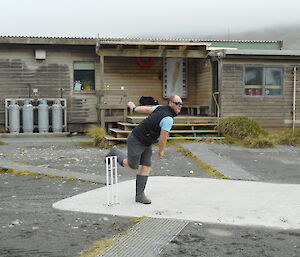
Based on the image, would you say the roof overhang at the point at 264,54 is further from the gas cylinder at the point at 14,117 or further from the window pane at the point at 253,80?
the gas cylinder at the point at 14,117

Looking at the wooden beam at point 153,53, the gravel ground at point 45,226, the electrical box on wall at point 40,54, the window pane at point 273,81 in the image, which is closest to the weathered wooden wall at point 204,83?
the wooden beam at point 153,53

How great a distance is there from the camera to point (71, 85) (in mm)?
19281

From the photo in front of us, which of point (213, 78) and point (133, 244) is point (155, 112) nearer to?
point (133, 244)

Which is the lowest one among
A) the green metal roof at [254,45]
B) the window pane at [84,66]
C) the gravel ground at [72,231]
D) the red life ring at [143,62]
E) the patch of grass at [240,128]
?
the gravel ground at [72,231]

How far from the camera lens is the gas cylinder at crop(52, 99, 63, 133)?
18.4m

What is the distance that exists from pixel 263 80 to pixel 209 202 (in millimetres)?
11381

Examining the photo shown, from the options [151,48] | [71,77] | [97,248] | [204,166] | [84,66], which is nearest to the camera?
[97,248]

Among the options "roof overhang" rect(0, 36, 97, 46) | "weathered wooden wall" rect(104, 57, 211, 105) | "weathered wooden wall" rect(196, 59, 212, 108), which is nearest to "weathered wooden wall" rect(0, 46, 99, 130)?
"roof overhang" rect(0, 36, 97, 46)

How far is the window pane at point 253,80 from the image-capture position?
17.6 m

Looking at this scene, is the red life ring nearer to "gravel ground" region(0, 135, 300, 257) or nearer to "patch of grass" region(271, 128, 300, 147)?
"patch of grass" region(271, 128, 300, 147)

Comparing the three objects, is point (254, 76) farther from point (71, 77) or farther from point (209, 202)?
point (209, 202)

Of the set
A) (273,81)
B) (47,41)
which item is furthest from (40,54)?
(273,81)

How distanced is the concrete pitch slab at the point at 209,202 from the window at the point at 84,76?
11075 millimetres

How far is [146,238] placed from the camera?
537 centimetres
